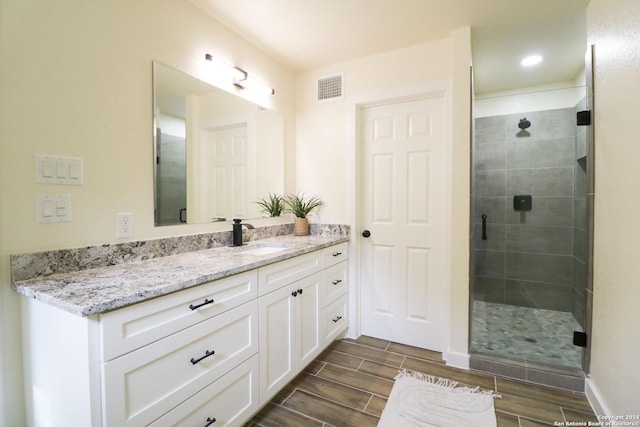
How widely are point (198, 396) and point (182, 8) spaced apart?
2.07m

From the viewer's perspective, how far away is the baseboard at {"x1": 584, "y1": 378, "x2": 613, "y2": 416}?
156cm

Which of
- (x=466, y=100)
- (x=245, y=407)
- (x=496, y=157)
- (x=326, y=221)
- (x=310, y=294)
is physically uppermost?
(x=466, y=100)

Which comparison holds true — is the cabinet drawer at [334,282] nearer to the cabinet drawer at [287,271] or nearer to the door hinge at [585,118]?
the cabinet drawer at [287,271]

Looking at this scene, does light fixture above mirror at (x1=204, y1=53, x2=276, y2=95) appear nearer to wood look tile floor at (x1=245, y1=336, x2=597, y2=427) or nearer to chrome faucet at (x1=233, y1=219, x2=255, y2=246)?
chrome faucet at (x1=233, y1=219, x2=255, y2=246)

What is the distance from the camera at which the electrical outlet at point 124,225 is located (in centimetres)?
145

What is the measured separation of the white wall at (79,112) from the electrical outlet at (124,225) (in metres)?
0.03

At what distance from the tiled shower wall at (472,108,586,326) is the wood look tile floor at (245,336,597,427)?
138cm

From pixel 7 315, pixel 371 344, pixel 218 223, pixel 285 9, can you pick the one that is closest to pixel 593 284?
pixel 371 344

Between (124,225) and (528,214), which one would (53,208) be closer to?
(124,225)

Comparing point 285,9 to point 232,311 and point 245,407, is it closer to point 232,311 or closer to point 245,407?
point 232,311

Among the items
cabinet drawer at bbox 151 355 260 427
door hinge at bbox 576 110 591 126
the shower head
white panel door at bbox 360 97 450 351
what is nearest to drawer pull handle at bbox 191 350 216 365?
cabinet drawer at bbox 151 355 260 427

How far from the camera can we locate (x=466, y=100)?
6.86ft

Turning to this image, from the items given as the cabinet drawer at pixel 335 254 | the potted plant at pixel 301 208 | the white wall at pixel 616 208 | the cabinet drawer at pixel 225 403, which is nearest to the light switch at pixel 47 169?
the cabinet drawer at pixel 225 403

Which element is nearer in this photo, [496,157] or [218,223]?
[218,223]
